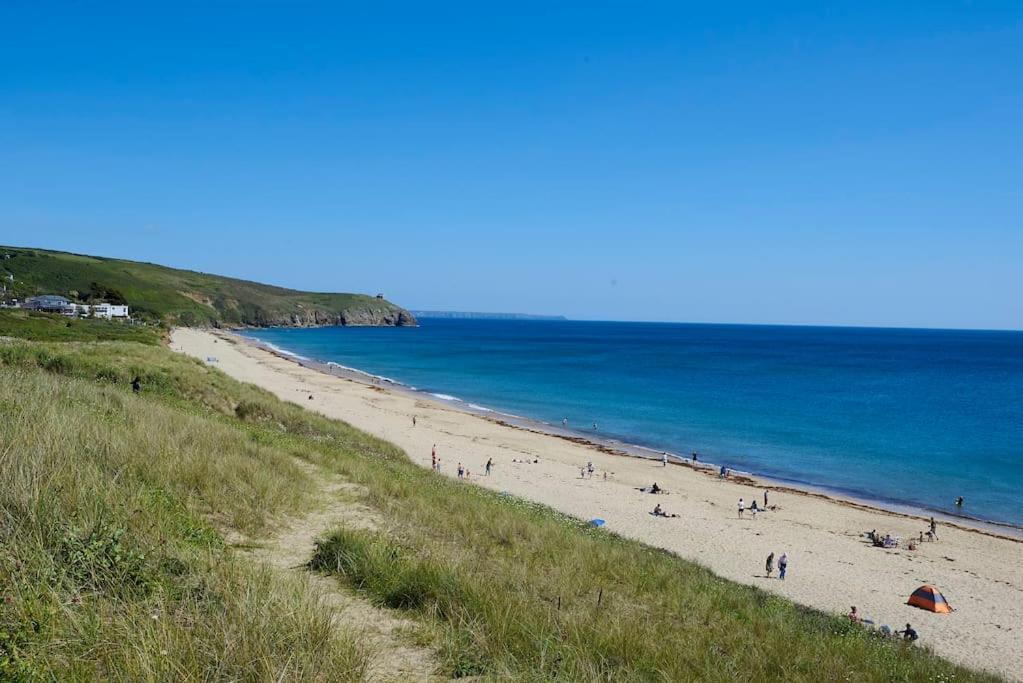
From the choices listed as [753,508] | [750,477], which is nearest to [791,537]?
[753,508]

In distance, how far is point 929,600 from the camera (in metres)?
18.5

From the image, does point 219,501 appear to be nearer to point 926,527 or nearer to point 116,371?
point 116,371

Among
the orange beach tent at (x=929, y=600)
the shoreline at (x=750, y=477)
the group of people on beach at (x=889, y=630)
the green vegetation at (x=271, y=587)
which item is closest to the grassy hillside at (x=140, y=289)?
the shoreline at (x=750, y=477)

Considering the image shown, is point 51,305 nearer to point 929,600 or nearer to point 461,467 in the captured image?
point 461,467

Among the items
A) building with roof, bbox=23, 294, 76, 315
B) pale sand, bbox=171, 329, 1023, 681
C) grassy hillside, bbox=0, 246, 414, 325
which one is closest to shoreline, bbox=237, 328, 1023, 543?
pale sand, bbox=171, 329, 1023, 681

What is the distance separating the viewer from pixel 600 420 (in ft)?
173

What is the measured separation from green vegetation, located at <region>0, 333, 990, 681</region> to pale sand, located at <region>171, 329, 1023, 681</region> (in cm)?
951

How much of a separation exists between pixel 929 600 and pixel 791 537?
6.81 metres

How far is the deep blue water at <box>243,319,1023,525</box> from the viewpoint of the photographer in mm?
37156

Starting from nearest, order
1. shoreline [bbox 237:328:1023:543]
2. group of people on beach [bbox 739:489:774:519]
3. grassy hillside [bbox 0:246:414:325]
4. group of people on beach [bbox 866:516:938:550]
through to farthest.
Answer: group of people on beach [bbox 866:516:938:550] → group of people on beach [bbox 739:489:774:519] → shoreline [bbox 237:328:1023:543] → grassy hillside [bbox 0:246:414:325]

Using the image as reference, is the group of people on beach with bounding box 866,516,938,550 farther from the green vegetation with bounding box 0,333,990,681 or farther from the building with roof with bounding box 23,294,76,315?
the building with roof with bounding box 23,294,76,315

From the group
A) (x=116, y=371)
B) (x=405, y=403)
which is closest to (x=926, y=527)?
(x=116, y=371)

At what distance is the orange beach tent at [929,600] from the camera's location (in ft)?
60.1

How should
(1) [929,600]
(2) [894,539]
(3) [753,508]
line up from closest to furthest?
(1) [929,600]
(2) [894,539]
(3) [753,508]
